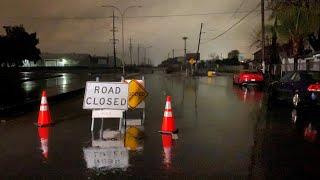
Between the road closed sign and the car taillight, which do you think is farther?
the car taillight

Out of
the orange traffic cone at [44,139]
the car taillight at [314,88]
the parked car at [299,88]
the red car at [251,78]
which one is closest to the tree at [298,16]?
the red car at [251,78]

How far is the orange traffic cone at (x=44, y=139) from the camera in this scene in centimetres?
1042

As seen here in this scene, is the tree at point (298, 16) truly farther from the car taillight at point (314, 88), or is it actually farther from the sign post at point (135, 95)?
the sign post at point (135, 95)

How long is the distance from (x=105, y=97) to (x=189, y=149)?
12.1 feet

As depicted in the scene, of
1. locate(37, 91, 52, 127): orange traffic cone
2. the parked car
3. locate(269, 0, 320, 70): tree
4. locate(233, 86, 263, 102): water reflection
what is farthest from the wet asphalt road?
locate(269, 0, 320, 70): tree

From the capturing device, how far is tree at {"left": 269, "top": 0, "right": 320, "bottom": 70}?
46.4 meters

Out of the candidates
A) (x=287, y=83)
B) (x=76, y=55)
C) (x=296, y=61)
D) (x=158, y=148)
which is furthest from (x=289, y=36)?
(x=76, y=55)

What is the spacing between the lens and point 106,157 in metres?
9.77

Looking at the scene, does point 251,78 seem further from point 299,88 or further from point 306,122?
point 306,122

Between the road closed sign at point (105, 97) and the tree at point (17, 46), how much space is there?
90.1 m

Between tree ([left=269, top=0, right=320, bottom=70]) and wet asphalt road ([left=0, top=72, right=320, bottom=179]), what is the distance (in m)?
30.5

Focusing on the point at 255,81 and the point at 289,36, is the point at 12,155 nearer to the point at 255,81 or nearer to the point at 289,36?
the point at 255,81

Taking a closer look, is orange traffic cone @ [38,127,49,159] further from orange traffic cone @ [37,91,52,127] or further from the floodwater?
the floodwater

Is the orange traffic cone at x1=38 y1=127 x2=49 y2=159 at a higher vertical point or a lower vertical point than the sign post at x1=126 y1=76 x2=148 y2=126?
lower
